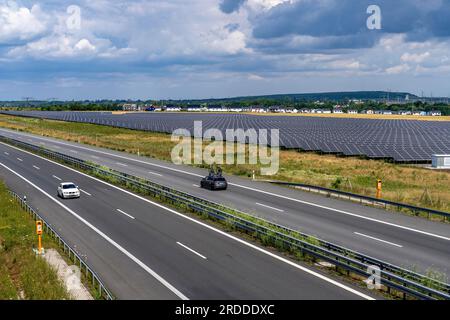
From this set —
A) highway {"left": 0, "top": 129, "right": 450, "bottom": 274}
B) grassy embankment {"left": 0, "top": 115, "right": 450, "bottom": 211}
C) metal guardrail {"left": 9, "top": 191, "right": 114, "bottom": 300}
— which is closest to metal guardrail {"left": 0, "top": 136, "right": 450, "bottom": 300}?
highway {"left": 0, "top": 129, "right": 450, "bottom": 274}

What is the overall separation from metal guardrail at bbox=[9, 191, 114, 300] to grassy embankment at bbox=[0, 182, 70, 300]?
59 centimetres

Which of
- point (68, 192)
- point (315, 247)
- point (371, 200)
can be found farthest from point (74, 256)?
point (371, 200)

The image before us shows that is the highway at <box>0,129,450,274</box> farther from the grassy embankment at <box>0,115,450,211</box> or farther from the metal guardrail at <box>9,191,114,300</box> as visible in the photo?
the metal guardrail at <box>9,191,114,300</box>

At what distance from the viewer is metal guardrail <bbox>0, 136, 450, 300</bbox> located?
17609mm

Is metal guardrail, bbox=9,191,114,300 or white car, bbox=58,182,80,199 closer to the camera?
metal guardrail, bbox=9,191,114,300

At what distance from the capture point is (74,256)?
878 inches

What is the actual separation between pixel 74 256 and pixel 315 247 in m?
9.96

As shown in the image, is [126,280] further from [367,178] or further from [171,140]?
[171,140]

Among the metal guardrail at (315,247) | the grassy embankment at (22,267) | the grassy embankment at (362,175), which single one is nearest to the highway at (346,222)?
the metal guardrail at (315,247)

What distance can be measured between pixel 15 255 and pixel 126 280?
6692 millimetres

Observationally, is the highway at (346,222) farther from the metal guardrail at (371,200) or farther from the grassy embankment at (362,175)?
the grassy embankment at (362,175)

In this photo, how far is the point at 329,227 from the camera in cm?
2823
